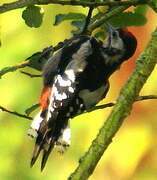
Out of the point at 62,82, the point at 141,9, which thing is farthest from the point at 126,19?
the point at 62,82

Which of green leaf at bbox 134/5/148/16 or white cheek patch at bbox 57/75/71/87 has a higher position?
green leaf at bbox 134/5/148/16

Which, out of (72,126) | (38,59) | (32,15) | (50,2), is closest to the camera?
(50,2)

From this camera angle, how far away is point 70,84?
5.06 ft

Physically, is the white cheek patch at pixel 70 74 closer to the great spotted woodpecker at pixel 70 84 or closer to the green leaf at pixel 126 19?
the great spotted woodpecker at pixel 70 84

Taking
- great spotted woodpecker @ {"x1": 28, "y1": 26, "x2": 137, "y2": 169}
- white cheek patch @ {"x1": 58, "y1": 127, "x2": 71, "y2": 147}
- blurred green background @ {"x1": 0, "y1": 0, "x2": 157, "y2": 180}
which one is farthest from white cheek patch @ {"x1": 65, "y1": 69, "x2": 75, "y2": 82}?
blurred green background @ {"x1": 0, "y1": 0, "x2": 157, "y2": 180}

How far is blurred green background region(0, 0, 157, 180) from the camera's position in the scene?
10.7 ft

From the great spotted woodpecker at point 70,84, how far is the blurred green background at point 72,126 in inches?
56.3

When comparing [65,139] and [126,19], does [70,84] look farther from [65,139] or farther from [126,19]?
[126,19]

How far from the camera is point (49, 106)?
157cm

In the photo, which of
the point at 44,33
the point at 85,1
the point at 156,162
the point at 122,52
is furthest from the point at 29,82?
the point at 85,1

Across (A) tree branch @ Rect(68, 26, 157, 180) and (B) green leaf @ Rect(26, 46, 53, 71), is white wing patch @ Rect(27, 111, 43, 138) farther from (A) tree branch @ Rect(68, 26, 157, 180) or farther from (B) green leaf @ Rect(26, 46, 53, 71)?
(A) tree branch @ Rect(68, 26, 157, 180)

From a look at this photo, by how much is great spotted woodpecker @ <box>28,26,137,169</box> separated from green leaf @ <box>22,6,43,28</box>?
24 centimetres

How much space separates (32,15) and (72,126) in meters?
2.19

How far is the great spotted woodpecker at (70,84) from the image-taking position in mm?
1513
